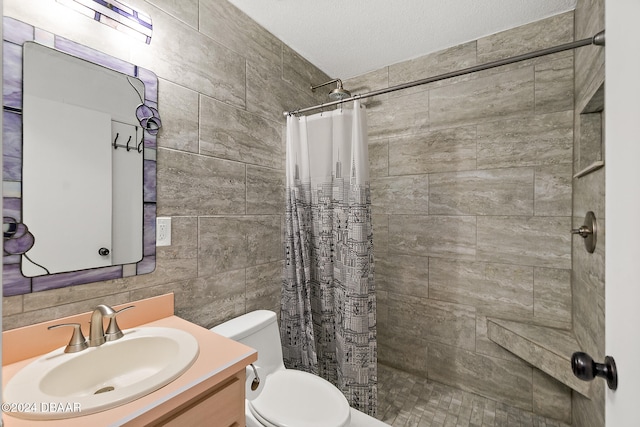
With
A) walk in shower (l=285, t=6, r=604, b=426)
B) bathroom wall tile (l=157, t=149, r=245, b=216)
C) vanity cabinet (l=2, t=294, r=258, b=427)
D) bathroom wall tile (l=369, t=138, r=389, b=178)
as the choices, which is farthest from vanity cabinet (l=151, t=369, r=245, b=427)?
bathroom wall tile (l=369, t=138, r=389, b=178)

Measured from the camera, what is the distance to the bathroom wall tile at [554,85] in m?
1.70

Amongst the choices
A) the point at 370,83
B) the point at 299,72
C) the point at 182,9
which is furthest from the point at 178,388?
the point at 370,83

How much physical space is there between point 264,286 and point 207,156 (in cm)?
87

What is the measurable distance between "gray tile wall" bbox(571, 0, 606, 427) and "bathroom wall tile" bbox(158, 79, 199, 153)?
5.84 ft

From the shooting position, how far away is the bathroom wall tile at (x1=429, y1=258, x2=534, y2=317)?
1.83 metres

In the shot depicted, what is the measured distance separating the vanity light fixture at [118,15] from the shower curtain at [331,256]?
88 cm

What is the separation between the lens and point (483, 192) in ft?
6.35

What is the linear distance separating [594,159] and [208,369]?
6.30ft

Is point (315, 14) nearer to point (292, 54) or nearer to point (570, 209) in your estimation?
point (292, 54)

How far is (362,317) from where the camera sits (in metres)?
1.74

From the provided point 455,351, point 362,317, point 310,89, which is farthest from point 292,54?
point 455,351

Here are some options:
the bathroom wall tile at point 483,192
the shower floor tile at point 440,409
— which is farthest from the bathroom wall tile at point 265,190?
the shower floor tile at point 440,409

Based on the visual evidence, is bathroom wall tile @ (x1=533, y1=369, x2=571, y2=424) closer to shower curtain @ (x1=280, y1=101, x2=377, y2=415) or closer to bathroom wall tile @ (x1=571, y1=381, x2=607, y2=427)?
bathroom wall tile @ (x1=571, y1=381, x2=607, y2=427)
